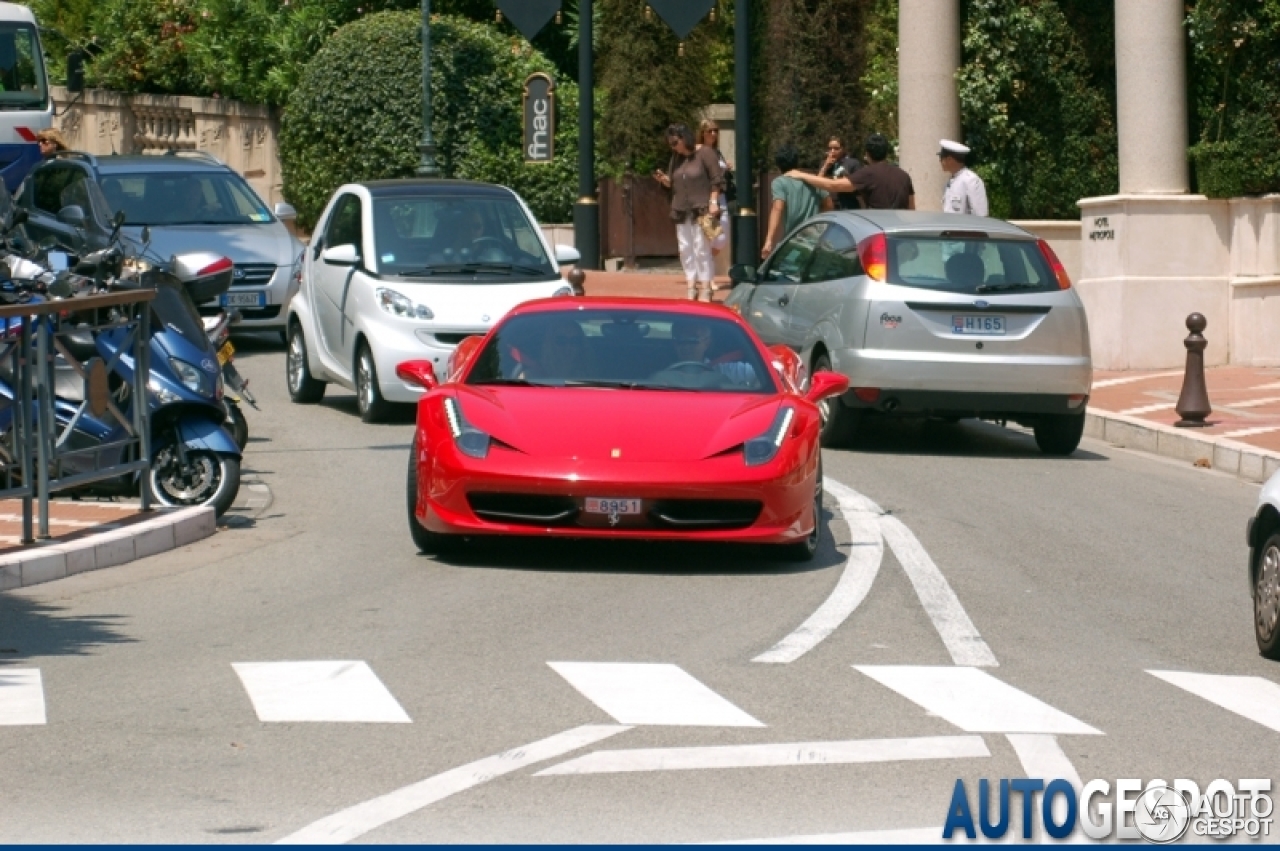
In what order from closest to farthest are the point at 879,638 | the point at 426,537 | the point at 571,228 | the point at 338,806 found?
the point at 338,806 → the point at 879,638 → the point at 426,537 → the point at 571,228

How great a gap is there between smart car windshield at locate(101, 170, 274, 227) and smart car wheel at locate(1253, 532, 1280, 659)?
1462cm

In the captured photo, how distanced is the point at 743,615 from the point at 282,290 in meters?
12.5

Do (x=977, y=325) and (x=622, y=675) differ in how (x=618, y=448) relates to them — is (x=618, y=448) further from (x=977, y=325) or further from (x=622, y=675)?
(x=977, y=325)

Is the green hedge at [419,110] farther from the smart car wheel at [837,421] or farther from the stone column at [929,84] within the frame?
the smart car wheel at [837,421]

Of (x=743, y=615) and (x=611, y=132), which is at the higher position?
(x=611, y=132)

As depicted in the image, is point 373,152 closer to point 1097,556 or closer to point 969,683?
point 1097,556

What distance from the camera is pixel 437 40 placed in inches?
1437

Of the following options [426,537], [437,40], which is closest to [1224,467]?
[426,537]

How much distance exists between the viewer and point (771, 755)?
24.6 ft

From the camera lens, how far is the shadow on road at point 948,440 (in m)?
16.9

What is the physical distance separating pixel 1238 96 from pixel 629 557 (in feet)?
44.6
